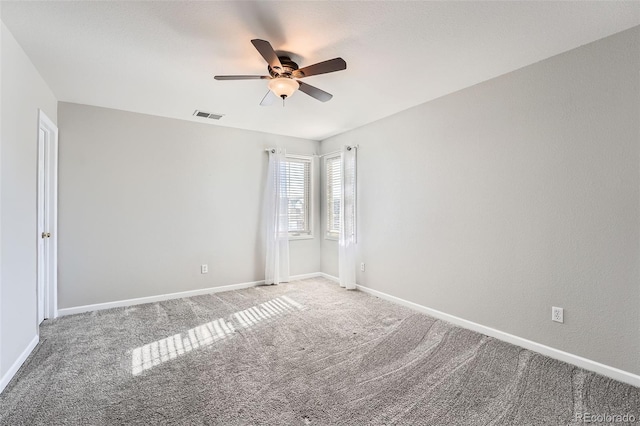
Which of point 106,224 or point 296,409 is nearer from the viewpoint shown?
point 296,409

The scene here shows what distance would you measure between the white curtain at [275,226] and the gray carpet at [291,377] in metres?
1.50

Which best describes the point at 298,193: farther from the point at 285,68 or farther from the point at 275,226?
the point at 285,68

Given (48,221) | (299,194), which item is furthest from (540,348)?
(48,221)

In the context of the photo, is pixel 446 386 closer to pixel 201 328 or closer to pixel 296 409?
pixel 296 409

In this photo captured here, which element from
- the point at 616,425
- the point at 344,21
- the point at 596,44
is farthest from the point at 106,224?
the point at 596,44

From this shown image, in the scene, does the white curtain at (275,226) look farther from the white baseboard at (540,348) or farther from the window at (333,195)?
the white baseboard at (540,348)

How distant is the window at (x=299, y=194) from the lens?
5.23 metres

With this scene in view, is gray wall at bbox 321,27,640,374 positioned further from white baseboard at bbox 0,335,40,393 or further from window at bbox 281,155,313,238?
white baseboard at bbox 0,335,40,393

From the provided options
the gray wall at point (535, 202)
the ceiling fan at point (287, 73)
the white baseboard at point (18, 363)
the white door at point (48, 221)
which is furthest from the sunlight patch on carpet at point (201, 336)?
the ceiling fan at point (287, 73)

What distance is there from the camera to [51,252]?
11.2 ft

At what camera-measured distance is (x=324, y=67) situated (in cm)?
221

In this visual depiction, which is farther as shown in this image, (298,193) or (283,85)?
(298,193)

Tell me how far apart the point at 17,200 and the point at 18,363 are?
1278 millimetres

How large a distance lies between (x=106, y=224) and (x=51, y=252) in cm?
60
